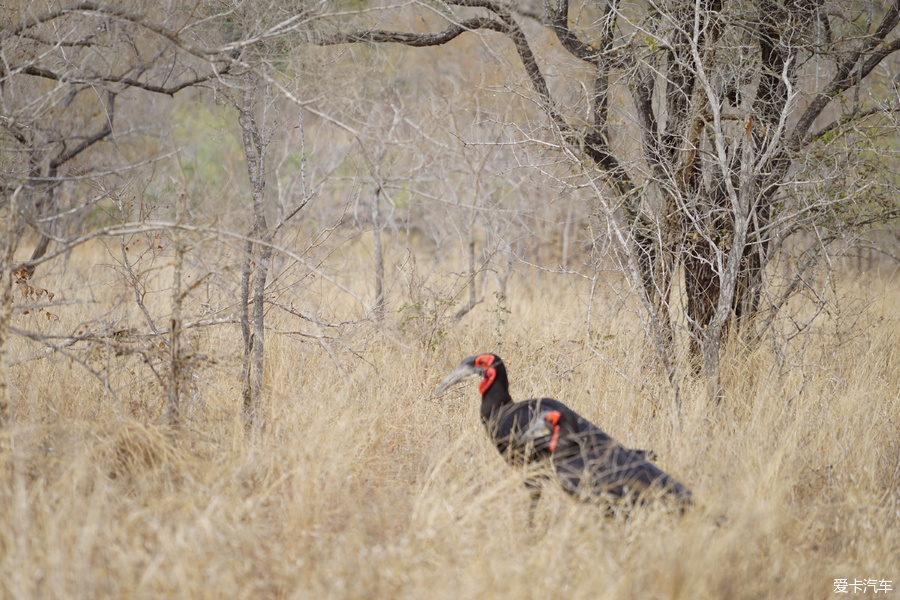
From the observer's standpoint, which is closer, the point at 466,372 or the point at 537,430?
the point at 537,430

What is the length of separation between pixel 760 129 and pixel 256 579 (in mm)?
4768

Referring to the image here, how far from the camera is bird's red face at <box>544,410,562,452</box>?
3.90 m

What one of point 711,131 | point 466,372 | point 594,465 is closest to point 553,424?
point 594,465

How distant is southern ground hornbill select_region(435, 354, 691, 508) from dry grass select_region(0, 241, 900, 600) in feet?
0.42

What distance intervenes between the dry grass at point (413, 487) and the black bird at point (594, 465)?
116 mm

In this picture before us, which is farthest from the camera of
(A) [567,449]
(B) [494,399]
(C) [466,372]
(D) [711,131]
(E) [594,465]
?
(D) [711,131]

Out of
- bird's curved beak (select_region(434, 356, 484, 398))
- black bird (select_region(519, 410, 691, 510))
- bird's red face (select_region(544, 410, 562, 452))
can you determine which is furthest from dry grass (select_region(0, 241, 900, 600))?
bird's curved beak (select_region(434, 356, 484, 398))

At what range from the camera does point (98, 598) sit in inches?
112

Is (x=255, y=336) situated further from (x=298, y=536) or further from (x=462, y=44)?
(x=462, y=44)

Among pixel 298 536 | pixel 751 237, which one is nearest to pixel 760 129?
pixel 751 237

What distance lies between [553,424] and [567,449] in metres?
0.17

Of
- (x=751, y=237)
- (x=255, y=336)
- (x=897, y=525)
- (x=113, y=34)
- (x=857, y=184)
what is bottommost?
(x=897, y=525)

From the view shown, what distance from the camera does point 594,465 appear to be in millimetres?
3826

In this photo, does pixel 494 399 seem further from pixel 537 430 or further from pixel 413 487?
pixel 413 487
